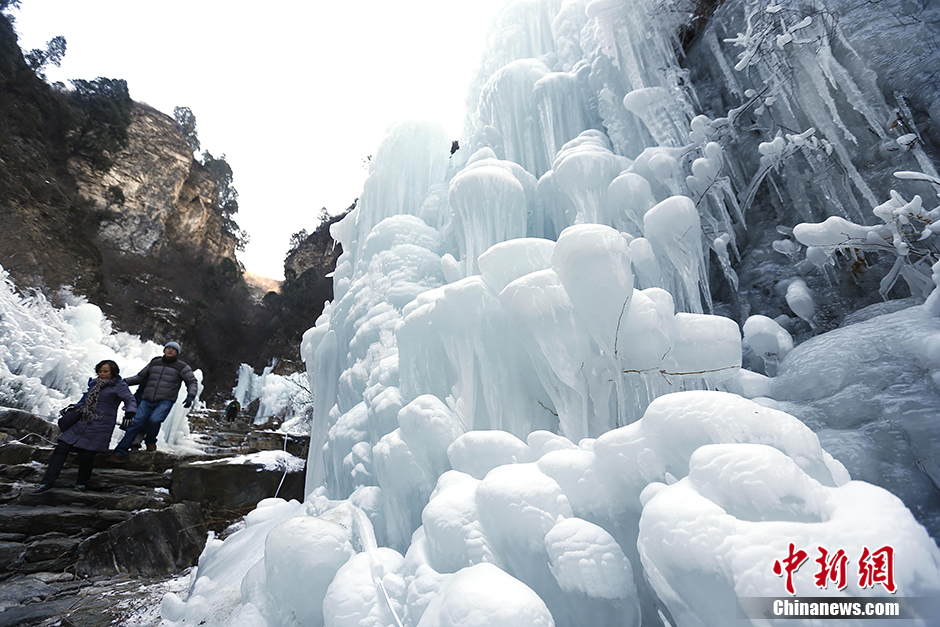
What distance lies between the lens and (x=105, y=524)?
390 centimetres

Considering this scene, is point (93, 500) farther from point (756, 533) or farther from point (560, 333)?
point (756, 533)

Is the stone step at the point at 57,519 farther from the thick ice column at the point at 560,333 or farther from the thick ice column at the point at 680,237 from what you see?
the thick ice column at the point at 680,237

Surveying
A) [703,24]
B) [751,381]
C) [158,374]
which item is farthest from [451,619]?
[703,24]

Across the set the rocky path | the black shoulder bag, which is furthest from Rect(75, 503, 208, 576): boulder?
the black shoulder bag

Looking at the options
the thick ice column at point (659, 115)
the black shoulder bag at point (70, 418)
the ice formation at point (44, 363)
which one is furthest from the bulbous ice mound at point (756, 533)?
the ice formation at point (44, 363)

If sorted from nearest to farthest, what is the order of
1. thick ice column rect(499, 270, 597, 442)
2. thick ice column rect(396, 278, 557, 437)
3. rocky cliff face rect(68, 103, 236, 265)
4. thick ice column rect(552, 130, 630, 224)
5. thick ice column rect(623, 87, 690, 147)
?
thick ice column rect(499, 270, 597, 442) → thick ice column rect(396, 278, 557, 437) → thick ice column rect(552, 130, 630, 224) → thick ice column rect(623, 87, 690, 147) → rocky cliff face rect(68, 103, 236, 265)

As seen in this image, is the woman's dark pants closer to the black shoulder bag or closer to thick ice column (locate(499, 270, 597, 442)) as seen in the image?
the black shoulder bag

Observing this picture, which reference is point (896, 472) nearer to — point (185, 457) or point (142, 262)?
point (185, 457)

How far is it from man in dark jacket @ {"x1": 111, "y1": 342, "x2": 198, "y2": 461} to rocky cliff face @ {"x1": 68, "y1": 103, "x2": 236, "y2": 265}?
Answer: 58.2 ft

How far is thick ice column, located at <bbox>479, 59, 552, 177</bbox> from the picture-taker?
512 centimetres

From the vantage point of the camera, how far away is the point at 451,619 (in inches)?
49.1

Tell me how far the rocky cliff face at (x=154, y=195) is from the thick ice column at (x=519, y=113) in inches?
792

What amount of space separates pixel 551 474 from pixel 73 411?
16.2 feet

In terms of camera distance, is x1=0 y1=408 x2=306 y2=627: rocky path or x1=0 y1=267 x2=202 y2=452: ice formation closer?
x1=0 y1=408 x2=306 y2=627: rocky path
